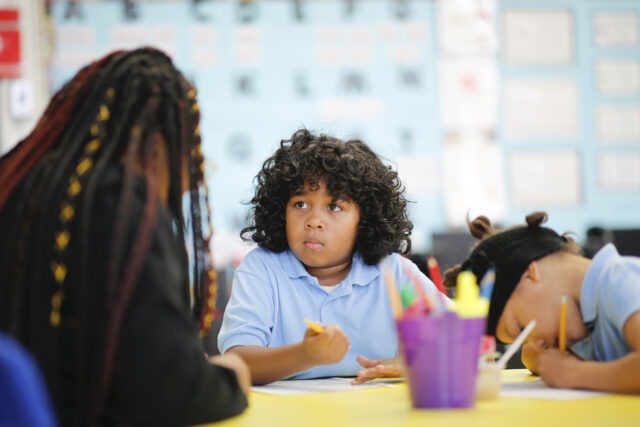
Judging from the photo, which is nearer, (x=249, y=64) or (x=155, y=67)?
(x=155, y=67)

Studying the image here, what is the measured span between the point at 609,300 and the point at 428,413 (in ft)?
1.37

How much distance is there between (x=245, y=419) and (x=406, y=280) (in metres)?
0.88

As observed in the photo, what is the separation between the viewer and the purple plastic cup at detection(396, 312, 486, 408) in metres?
1.03

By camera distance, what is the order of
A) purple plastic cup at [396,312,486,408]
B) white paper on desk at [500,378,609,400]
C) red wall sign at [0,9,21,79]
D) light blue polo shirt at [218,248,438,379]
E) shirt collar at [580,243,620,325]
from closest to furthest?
purple plastic cup at [396,312,486,408] → white paper on desk at [500,378,609,400] → shirt collar at [580,243,620,325] → light blue polo shirt at [218,248,438,379] → red wall sign at [0,9,21,79]

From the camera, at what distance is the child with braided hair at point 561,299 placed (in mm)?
1301

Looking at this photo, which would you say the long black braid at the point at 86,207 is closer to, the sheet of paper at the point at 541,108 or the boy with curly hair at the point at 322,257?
the boy with curly hair at the point at 322,257

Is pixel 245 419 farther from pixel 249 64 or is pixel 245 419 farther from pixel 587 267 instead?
pixel 249 64

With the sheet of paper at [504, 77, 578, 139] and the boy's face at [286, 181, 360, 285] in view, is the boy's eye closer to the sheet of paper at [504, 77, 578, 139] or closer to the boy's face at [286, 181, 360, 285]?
the boy's face at [286, 181, 360, 285]

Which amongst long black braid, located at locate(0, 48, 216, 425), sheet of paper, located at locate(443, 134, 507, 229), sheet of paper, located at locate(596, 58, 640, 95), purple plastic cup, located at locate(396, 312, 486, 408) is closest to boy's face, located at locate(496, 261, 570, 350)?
purple plastic cup, located at locate(396, 312, 486, 408)

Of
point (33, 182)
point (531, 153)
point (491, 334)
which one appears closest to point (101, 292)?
point (33, 182)

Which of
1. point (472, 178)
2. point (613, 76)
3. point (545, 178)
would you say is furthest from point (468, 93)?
point (613, 76)

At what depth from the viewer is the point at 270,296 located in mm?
1871

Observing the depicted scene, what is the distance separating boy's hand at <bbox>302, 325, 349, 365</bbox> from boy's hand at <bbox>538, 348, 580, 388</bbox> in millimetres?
334

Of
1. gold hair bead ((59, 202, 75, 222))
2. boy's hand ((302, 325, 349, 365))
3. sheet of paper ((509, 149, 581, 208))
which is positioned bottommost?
sheet of paper ((509, 149, 581, 208))
